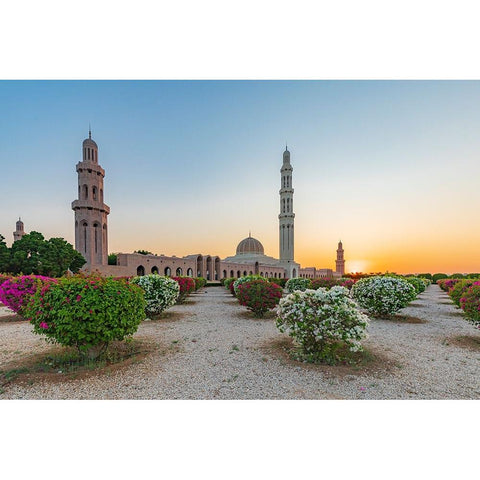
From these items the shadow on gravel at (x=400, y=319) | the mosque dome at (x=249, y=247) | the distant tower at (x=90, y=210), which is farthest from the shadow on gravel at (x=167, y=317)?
the mosque dome at (x=249, y=247)

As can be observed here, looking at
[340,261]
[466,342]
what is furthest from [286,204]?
[466,342]

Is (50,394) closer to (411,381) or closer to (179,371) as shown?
(179,371)

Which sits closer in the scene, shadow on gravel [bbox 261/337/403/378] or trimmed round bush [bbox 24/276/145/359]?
trimmed round bush [bbox 24/276/145/359]

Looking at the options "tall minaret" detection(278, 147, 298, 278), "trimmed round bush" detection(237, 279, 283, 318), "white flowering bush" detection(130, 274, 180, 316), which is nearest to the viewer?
"white flowering bush" detection(130, 274, 180, 316)

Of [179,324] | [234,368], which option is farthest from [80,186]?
[234,368]

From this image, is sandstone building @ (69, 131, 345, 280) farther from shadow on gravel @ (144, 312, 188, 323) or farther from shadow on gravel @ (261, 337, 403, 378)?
shadow on gravel @ (261, 337, 403, 378)

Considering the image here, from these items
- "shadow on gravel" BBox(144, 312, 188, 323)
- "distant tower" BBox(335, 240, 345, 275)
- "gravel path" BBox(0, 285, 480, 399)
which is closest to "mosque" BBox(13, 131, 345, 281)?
"shadow on gravel" BBox(144, 312, 188, 323)

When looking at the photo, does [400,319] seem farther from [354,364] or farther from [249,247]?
[249,247]

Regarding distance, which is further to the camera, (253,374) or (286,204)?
(286,204)
